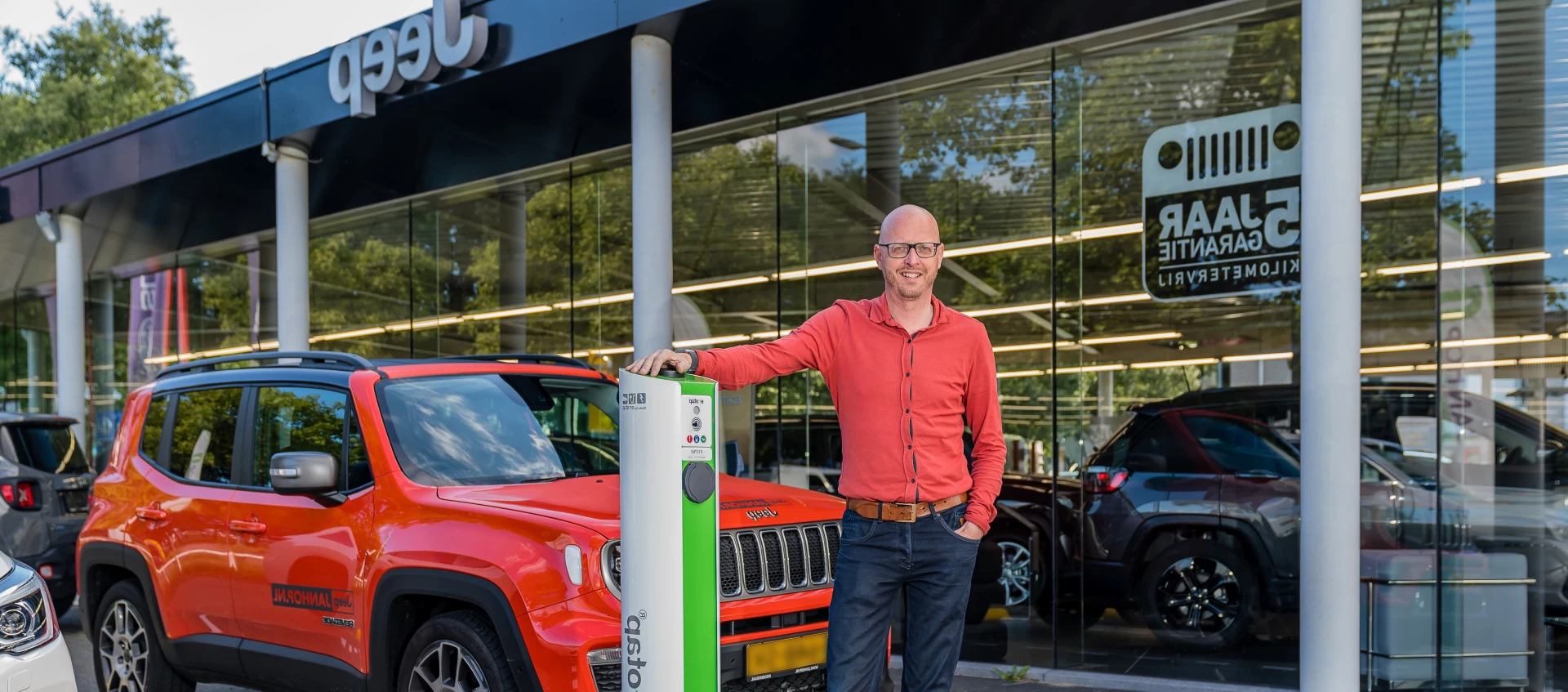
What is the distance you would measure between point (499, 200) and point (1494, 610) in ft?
33.7

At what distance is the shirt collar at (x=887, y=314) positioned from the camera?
3.78 metres

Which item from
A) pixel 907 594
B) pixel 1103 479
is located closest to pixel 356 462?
pixel 907 594

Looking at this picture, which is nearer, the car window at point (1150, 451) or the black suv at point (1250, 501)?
the black suv at point (1250, 501)

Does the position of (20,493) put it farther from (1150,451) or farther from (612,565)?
(1150,451)

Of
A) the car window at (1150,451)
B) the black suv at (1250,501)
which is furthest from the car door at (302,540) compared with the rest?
the car window at (1150,451)

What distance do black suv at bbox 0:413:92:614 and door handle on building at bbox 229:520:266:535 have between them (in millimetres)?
4407

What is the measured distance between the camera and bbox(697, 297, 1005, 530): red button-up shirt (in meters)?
3.64

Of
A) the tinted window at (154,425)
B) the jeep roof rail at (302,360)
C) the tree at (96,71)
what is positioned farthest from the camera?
the tree at (96,71)

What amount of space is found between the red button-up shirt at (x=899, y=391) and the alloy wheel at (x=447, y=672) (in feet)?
4.92

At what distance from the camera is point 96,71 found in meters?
39.8

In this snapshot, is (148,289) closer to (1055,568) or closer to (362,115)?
(362,115)

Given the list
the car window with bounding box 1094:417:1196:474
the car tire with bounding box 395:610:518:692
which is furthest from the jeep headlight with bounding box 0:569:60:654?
the car window with bounding box 1094:417:1196:474

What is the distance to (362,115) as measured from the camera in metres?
9.74

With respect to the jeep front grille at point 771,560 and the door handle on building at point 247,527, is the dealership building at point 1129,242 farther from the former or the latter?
the door handle on building at point 247,527
